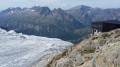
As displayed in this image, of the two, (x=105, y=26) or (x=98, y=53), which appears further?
(x=105, y=26)

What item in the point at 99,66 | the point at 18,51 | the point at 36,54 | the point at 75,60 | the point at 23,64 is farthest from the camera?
the point at 18,51

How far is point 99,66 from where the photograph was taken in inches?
Answer: 1128

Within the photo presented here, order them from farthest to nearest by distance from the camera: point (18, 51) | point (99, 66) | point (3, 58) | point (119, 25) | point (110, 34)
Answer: point (18, 51), point (3, 58), point (119, 25), point (110, 34), point (99, 66)

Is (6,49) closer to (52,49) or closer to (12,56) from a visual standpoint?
(12,56)

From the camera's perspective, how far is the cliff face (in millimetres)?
27734

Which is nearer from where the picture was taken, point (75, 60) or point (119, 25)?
point (75, 60)

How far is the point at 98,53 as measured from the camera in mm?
31812

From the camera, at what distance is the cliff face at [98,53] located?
91.0ft

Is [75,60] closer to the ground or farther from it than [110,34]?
closer to the ground

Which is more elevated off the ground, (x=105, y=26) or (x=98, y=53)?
(x=105, y=26)

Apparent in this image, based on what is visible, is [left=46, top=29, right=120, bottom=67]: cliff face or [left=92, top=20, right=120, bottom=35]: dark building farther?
[left=92, top=20, right=120, bottom=35]: dark building

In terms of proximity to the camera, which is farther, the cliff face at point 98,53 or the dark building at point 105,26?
the dark building at point 105,26

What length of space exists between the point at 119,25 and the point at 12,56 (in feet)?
175

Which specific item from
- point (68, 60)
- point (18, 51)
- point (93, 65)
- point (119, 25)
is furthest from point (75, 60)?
point (18, 51)
